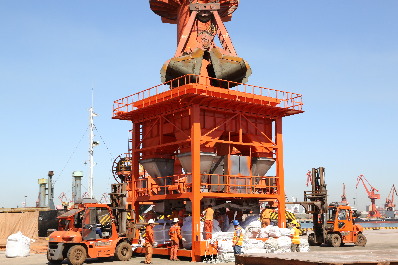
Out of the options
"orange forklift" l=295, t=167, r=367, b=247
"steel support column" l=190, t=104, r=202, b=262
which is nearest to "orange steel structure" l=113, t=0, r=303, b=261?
"steel support column" l=190, t=104, r=202, b=262

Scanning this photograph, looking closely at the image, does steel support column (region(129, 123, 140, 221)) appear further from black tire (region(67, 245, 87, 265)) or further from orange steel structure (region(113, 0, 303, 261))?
black tire (region(67, 245, 87, 265))

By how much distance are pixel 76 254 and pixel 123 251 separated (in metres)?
2.65

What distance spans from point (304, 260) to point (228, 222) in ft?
56.7

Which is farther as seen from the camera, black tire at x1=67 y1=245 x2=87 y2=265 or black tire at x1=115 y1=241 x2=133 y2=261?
black tire at x1=115 y1=241 x2=133 y2=261

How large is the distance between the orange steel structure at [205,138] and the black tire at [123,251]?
2.74 meters

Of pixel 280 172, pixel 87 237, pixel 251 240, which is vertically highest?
pixel 280 172

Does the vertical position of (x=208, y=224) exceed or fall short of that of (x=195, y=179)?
it falls short

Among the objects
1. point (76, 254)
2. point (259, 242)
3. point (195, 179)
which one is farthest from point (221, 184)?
point (76, 254)

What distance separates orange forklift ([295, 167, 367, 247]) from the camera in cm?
3142

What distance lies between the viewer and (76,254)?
2069cm

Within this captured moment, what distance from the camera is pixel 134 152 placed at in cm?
3008

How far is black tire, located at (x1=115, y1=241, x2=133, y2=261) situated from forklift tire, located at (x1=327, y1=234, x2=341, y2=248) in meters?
14.4

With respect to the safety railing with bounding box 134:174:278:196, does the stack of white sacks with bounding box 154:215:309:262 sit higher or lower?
lower

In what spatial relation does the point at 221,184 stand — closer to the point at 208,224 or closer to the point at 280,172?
the point at 208,224
